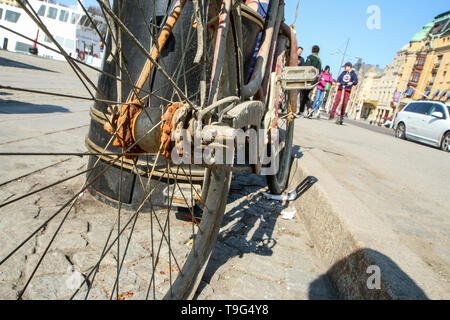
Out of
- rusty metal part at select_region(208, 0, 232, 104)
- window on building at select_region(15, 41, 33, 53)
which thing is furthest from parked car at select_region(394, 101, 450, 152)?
window on building at select_region(15, 41, 33, 53)

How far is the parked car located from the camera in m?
11.7

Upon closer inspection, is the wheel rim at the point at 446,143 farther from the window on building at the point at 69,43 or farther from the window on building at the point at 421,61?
the window on building at the point at 421,61

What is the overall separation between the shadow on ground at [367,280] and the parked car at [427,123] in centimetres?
1240

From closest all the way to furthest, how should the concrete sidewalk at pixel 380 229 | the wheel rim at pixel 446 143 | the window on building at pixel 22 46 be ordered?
1. the concrete sidewalk at pixel 380 229
2. the wheel rim at pixel 446 143
3. the window on building at pixel 22 46

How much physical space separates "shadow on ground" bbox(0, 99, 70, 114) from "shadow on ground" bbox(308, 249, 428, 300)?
18.0ft

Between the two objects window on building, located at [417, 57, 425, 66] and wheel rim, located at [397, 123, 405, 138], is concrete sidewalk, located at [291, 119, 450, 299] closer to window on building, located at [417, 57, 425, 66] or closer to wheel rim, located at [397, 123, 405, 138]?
wheel rim, located at [397, 123, 405, 138]

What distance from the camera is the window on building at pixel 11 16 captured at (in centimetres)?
3674

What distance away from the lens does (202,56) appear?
1643 millimetres

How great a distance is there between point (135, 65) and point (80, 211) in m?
1.30

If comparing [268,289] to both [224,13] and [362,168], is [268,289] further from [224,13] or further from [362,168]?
[362,168]

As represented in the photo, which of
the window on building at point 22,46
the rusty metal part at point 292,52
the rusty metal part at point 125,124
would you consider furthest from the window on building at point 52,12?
the rusty metal part at point 125,124

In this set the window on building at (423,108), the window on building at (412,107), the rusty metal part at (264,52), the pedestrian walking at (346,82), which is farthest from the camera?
the window on building at (412,107)

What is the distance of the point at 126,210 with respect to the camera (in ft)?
8.76

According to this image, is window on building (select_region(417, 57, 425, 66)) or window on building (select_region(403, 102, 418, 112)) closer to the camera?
window on building (select_region(403, 102, 418, 112))
